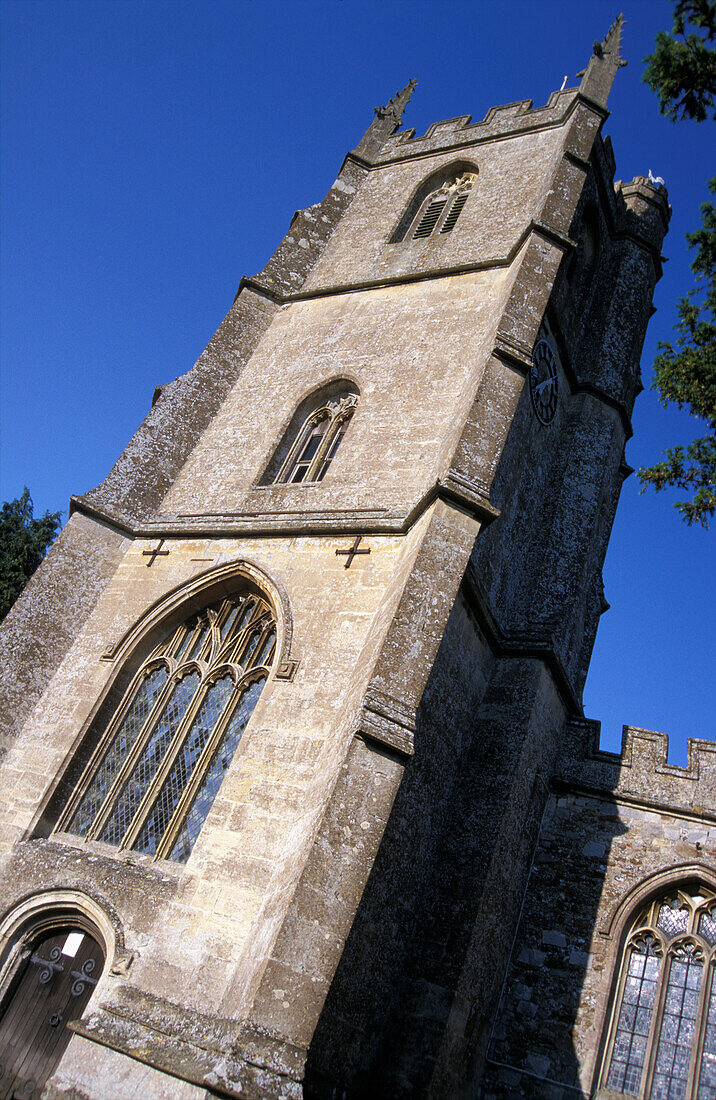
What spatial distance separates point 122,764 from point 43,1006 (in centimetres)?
229

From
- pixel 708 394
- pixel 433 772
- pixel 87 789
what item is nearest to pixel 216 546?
pixel 87 789

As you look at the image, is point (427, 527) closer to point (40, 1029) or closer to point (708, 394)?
point (708, 394)

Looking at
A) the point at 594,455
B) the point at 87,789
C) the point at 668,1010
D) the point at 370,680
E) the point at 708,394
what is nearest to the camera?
the point at 370,680

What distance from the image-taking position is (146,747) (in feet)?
28.5

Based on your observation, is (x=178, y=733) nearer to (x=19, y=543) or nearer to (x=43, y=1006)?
(x=43, y=1006)

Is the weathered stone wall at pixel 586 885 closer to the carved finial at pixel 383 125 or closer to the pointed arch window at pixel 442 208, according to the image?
the pointed arch window at pixel 442 208

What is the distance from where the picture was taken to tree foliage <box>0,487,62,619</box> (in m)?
16.5

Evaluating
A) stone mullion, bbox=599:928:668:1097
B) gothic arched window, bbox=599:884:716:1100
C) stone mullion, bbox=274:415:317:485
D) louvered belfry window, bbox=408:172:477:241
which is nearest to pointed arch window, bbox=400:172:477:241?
louvered belfry window, bbox=408:172:477:241

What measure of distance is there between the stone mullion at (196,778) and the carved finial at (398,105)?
14.5 metres

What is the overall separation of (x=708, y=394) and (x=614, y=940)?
6.04 m

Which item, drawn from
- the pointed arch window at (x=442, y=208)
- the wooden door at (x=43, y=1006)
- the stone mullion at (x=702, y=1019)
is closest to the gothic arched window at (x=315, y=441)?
the pointed arch window at (x=442, y=208)

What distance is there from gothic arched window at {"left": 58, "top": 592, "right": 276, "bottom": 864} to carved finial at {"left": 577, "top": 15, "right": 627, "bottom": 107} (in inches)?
413

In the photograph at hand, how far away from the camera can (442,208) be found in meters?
14.6

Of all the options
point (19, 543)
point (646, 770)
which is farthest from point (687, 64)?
point (19, 543)
